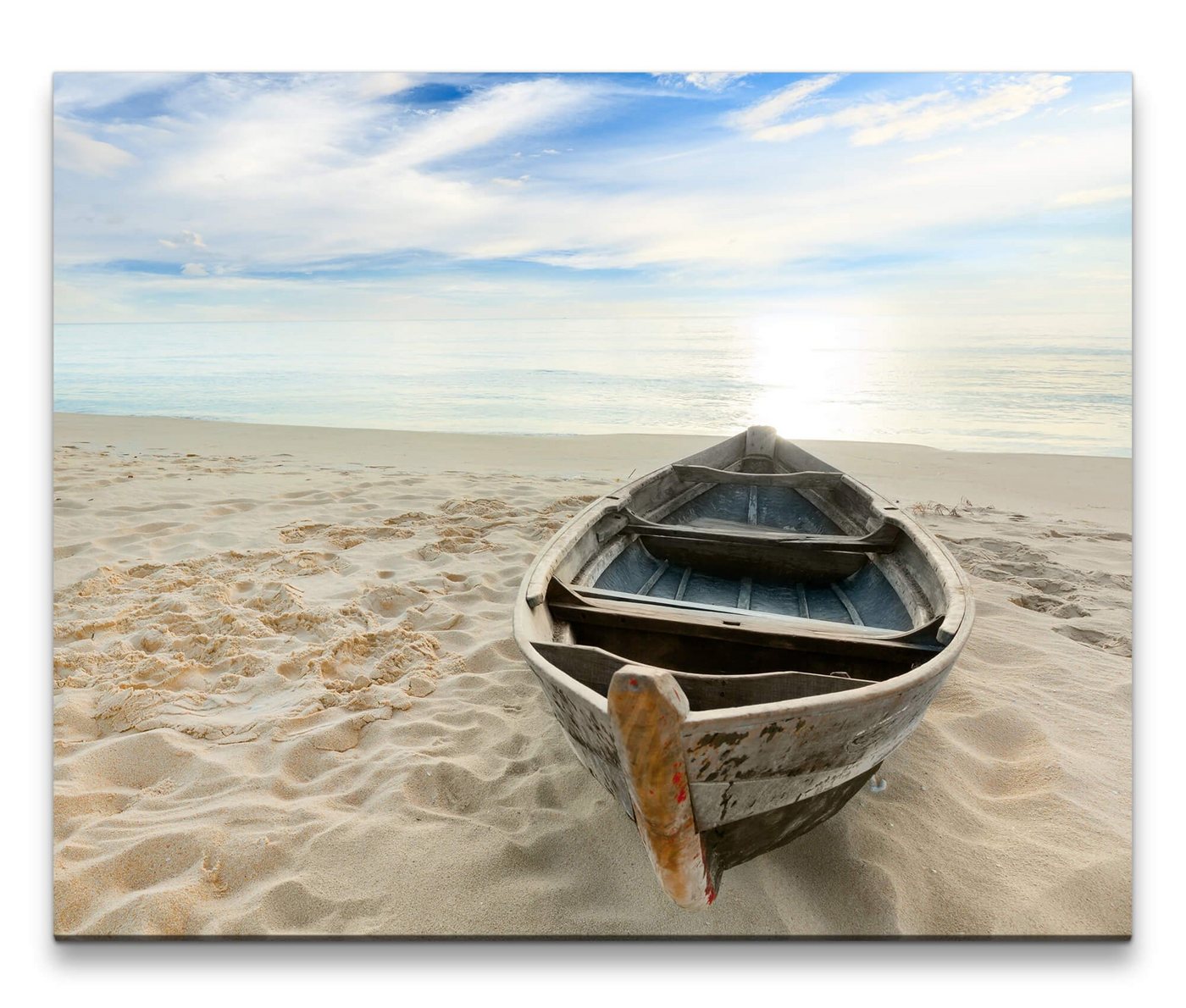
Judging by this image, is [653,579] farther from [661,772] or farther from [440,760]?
[661,772]

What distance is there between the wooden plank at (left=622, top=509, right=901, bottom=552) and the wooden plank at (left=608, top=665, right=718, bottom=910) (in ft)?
5.09

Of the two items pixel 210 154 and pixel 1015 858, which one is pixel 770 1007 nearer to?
pixel 1015 858

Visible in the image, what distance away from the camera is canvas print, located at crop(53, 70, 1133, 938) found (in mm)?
1595

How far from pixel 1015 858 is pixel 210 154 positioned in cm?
308

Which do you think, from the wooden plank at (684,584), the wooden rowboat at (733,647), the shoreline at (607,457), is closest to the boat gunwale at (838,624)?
the wooden rowboat at (733,647)

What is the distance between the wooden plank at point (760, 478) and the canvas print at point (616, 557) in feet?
0.05

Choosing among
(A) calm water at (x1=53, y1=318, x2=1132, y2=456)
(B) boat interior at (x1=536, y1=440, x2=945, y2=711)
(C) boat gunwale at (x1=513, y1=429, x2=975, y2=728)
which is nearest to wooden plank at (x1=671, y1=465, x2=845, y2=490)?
(B) boat interior at (x1=536, y1=440, x2=945, y2=711)

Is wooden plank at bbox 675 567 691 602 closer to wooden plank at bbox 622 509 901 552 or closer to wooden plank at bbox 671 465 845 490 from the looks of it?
wooden plank at bbox 622 509 901 552

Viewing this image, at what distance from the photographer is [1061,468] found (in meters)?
3.44

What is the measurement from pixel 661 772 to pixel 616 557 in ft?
5.35

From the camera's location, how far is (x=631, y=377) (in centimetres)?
779

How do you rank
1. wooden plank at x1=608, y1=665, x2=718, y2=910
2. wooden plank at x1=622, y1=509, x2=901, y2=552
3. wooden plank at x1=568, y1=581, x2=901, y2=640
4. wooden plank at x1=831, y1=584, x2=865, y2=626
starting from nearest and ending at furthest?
1. wooden plank at x1=608, y1=665, x2=718, y2=910
2. wooden plank at x1=568, y1=581, x2=901, y2=640
3. wooden plank at x1=831, y1=584, x2=865, y2=626
4. wooden plank at x1=622, y1=509, x2=901, y2=552
